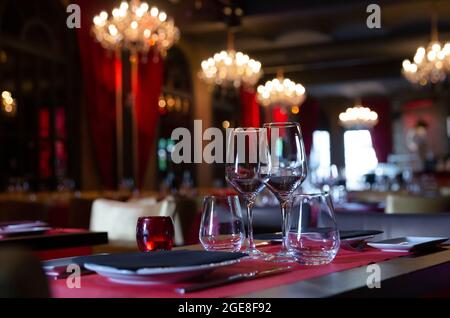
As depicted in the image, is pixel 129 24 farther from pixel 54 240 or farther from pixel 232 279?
pixel 232 279

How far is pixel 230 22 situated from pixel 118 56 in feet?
5.03

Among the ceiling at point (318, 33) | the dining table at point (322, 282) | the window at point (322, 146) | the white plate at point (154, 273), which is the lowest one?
the dining table at point (322, 282)

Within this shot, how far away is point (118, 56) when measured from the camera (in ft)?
28.7

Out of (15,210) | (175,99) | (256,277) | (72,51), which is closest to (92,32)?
(72,51)

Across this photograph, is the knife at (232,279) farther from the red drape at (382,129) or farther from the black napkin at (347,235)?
the red drape at (382,129)

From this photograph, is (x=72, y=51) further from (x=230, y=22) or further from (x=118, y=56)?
(x=230, y=22)

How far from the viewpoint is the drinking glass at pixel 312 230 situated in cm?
117

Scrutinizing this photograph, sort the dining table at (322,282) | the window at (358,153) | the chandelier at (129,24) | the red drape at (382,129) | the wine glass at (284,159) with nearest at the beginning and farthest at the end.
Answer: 1. the dining table at (322,282)
2. the wine glass at (284,159)
3. the chandelier at (129,24)
4. the red drape at (382,129)
5. the window at (358,153)

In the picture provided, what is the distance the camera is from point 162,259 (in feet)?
3.62

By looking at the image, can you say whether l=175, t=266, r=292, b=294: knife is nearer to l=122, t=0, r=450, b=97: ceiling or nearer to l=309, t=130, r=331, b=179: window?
l=122, t=0, r=450, b=97: ceiling

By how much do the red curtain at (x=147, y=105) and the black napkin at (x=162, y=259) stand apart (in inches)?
323

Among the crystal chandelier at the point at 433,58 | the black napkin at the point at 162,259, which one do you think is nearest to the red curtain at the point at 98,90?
the crystal chandelier at the point at 433,58

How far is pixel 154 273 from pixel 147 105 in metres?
8.72

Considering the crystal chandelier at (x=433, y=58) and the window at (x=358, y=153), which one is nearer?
the crystal chandelier at (x=433, y=58)
